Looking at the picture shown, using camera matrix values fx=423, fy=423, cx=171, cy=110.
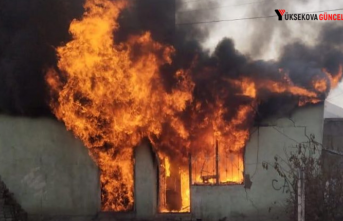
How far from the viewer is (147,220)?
44.9 ft

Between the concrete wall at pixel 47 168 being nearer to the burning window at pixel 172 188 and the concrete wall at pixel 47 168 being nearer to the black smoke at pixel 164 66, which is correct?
the black smoke at pixel 164 66

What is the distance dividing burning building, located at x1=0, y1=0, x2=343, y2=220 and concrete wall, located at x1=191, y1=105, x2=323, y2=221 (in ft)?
0.11

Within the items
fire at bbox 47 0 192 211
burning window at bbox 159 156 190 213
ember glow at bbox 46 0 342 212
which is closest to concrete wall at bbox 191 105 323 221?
ember glow at bbox 46 0 342 212

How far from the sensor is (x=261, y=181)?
13.6 meters

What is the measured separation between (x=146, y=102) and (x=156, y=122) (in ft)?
2.31

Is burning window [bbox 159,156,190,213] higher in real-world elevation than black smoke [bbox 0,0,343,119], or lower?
lower

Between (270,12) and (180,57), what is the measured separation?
3767 millimetres

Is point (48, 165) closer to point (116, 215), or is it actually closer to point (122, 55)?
point (116, 215)

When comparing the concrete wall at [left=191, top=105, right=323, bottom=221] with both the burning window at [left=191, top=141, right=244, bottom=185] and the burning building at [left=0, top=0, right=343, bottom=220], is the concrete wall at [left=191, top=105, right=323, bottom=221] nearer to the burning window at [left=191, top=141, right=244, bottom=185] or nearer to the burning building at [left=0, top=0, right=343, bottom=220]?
the burning building at [left=0, top=0, right=343, bottom=220]

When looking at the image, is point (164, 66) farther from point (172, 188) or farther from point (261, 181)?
point (261, 181)

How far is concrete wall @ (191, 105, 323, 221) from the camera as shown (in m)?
13.5

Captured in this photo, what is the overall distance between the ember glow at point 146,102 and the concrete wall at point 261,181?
343mm

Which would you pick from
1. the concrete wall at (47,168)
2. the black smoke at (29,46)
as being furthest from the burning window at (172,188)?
the black smoke at (29,46)

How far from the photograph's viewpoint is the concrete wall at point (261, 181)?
44.4 feet
